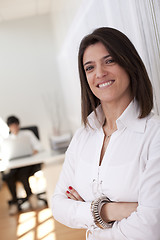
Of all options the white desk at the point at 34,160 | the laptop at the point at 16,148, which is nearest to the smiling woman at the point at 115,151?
the white desk at the point at 34,160

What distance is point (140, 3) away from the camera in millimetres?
1857

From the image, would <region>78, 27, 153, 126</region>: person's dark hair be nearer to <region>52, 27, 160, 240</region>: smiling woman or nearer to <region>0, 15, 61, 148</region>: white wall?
<region>52, 27, 160, 240</region>: smiling woman

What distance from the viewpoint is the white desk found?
14.0 feet

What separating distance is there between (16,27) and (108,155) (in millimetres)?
6143

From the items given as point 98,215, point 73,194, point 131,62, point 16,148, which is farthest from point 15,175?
point 131,62

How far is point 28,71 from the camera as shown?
7.08 m

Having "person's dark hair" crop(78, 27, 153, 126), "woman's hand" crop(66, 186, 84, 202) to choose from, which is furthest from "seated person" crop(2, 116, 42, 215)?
"person's dark hair" crop(78, 27, 153, 126)

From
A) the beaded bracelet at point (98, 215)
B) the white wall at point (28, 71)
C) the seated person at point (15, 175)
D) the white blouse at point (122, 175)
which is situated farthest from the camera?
the white wall at point (28, 71)

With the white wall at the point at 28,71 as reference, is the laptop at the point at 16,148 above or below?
below

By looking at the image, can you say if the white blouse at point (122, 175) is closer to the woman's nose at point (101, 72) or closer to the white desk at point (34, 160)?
the woman's nose at point (101, 72)

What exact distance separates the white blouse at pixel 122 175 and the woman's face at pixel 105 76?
8 cm

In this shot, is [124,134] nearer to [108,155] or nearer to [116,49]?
[108,155]

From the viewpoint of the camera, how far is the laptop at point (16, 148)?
4.43 meters

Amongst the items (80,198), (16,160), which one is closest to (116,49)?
(80,198)
